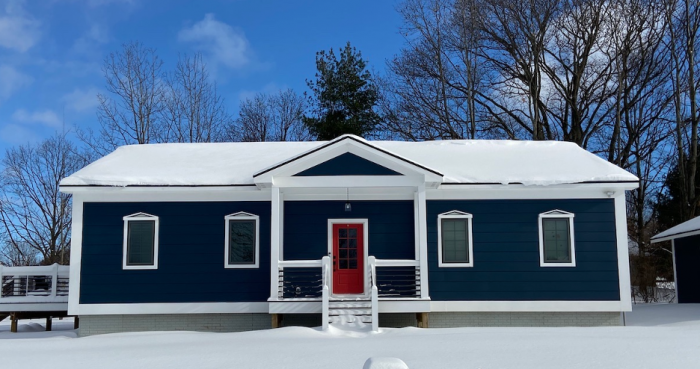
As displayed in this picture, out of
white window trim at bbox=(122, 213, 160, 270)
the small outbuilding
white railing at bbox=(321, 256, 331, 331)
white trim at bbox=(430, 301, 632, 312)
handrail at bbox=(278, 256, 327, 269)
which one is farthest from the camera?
the small outbuilding

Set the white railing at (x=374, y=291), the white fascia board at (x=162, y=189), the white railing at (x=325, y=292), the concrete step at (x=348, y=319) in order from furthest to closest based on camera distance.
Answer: the white fascia board at (x=162, y=189), the concrete step at (x=348, y=319), the white railing at (x=325, y=292), the white railing at (x=374, y=291)

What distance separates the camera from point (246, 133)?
3900cm

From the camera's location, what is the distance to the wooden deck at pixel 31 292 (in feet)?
51.5

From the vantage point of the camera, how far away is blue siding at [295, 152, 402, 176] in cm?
1396

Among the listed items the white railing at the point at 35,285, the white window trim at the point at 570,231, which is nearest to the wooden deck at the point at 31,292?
the white railing at the point at 35,285

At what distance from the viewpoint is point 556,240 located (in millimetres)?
14555

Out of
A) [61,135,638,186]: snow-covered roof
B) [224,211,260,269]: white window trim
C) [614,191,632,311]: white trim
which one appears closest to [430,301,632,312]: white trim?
[614,191,632,311]: white trim

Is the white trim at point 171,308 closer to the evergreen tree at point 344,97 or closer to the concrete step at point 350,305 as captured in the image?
the concrete step at point 350,305

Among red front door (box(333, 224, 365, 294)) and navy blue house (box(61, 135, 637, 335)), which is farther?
red front door (box(333, 224, 365, 294))

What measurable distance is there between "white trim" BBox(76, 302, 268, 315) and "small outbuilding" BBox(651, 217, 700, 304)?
1416 cm

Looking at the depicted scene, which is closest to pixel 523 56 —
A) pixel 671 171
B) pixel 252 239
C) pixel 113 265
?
pixel 671 171

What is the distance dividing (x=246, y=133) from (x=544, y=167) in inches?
1031

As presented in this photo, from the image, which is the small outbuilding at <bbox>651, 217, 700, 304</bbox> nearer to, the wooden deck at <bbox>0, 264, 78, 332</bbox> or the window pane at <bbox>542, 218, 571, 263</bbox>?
the window pane at <bbox>542, 218, 571, 263</bbox>

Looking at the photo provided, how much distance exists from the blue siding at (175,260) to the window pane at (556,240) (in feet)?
20.7
